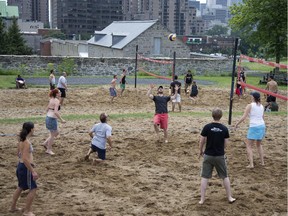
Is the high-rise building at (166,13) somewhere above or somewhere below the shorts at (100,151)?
above

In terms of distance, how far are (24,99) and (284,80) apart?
18.9m

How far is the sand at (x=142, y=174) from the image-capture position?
7.18m

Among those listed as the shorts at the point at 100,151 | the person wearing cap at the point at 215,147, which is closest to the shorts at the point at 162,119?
the shorts at the point at 100,151

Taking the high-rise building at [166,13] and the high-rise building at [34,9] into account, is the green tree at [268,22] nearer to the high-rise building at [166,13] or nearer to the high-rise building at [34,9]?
the high-rise building at [166,13]

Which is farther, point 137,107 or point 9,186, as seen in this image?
point 137,107

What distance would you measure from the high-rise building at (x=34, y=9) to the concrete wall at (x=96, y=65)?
5698 inches

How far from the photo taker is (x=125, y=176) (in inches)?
344

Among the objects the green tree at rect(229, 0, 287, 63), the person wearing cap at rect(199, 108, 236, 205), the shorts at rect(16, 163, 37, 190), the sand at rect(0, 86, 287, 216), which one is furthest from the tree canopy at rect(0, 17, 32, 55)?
the person wearing cap at rect(199, 108, 236, 205)

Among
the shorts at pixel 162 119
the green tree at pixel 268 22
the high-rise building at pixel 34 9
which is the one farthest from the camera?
the high-rise building at pixel 34 9

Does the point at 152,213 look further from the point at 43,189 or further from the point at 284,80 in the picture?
the point at 284,80

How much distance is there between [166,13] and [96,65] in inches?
4653

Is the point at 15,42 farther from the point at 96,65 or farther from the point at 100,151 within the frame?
the point at 100,151

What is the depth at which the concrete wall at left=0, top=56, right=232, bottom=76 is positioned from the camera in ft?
101

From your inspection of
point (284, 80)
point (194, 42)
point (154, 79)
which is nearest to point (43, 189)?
point (154, 79)
